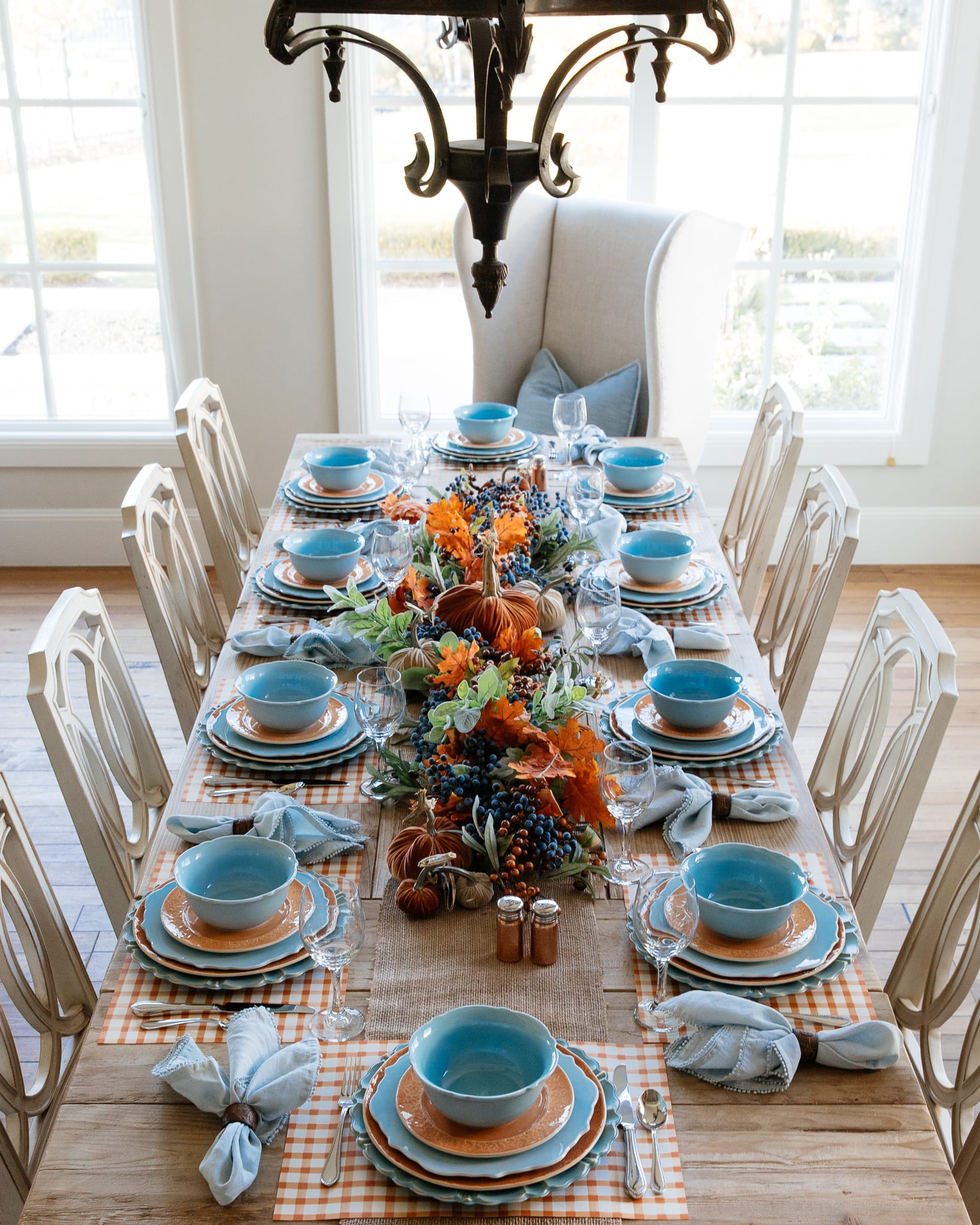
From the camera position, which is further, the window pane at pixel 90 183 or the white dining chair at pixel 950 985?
the window pane at pixel 90 183

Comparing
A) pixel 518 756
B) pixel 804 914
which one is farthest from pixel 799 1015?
pixel 518 756

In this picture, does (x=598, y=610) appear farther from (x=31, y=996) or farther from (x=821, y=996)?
(x=31, y=996)

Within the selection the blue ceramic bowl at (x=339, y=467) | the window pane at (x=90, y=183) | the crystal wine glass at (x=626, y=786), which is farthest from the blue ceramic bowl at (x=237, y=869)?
the window pane at (x=90, y=183)

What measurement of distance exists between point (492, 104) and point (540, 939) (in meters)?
0.80

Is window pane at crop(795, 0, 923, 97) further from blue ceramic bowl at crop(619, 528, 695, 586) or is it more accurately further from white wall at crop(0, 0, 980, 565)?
blue ceramic bowl at crop(619, 528, 695, 586)

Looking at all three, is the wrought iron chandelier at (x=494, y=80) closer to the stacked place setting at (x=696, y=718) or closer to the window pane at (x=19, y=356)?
the stacked place setting at (x=696, y=718)

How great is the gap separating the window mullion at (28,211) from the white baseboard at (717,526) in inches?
13.8

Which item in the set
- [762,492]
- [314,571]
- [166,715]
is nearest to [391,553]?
[314,571]

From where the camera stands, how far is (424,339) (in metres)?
4.08

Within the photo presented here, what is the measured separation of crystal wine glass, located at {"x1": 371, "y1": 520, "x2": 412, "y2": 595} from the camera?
203 centimetres

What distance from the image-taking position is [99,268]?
13.0 ft

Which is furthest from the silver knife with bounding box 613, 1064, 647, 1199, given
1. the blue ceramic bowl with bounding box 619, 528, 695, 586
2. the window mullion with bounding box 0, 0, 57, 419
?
the window mullion with bounding box 0, 0, 57, 419

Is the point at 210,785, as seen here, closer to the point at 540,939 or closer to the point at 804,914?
the point at 540,939

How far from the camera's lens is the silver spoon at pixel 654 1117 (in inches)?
41.6
